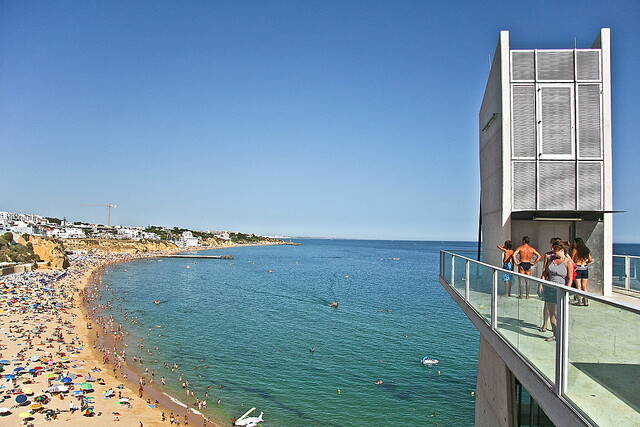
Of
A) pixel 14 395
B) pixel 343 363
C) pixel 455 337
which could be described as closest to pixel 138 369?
pixel 14 395

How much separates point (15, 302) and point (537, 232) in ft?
124

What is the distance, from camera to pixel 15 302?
113 feet

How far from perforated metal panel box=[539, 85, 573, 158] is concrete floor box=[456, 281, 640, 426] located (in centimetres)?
522

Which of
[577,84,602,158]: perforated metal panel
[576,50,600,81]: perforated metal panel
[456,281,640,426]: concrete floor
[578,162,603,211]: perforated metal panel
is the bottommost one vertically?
[456,281,640,426]: concrete floor

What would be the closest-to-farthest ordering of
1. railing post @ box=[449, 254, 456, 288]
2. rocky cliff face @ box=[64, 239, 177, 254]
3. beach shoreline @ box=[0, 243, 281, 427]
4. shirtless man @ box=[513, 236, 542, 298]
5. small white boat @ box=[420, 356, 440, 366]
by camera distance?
shirtless man @ box=[513, 236, 542, 298] → railing post @ box=[449, 254, 456, 288] → beach shoreline @ box=[0, 243, 281, 427] → small white boat @ box=[420, 356, 440, 366] → rocky cliff face @ box=[64, 239, 177, 254]

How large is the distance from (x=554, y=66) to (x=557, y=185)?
7.54 ft

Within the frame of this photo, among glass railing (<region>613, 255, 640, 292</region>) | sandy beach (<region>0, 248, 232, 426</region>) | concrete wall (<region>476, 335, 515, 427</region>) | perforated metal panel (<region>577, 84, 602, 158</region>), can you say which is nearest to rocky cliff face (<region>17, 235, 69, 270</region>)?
sandy beach (<region>0, 248, 232, 426</region>)

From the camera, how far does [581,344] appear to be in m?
3.62

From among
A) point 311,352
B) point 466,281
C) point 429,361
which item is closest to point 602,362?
point 466,281

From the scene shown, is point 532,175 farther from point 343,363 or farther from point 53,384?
point 53,384

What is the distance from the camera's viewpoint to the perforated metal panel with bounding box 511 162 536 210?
864 cm

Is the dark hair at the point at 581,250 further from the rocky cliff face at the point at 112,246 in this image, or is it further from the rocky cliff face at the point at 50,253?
the rocky cliff face at the point at 112,246

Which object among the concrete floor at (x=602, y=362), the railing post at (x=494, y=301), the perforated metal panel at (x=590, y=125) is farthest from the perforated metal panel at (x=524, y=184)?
the concrete floor at (x=602, y=362)

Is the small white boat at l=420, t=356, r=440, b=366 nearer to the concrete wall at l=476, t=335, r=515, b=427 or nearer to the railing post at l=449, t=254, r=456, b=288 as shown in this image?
the concrete wall at l=476, t=335, r=515, b=427
